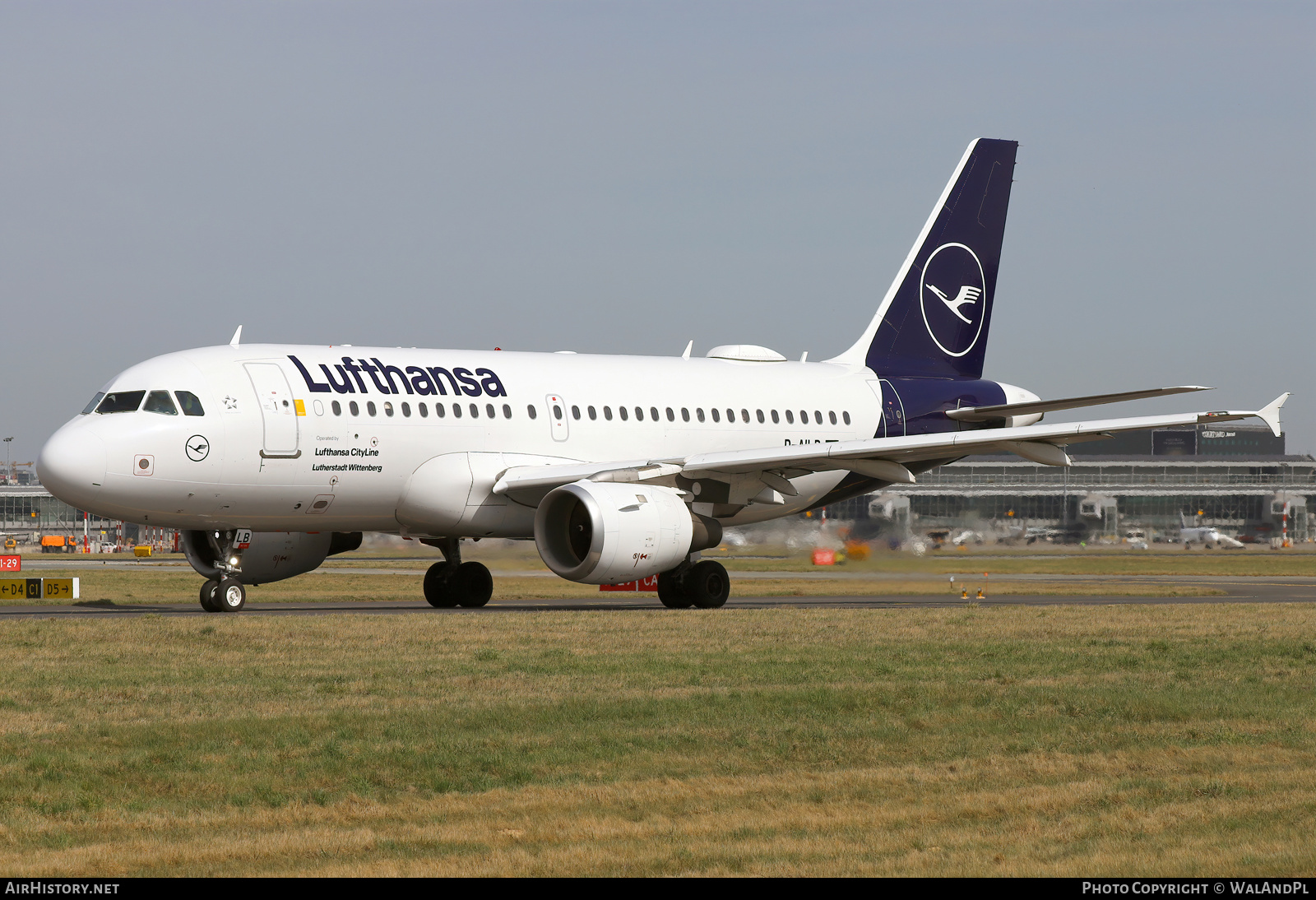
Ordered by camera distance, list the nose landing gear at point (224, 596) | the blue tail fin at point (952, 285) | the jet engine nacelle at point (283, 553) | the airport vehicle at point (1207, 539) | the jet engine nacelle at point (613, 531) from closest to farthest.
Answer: the jet engine nacelle at point (613, 531) < the nose landing gear at point (224, 596) < the jet engine nacelle at point (283, 553) < the blue tail fin at point (952, 285) < the airport vehicle at point (1207, 539)

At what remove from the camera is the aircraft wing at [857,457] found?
79.6 ft

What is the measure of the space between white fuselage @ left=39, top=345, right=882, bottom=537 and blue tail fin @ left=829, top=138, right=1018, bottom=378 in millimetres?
4013

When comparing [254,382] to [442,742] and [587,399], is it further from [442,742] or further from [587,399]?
[442,742]

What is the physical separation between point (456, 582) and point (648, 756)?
1681 centimetres

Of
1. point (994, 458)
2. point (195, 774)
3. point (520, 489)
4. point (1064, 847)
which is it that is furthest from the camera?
point (994, 458)

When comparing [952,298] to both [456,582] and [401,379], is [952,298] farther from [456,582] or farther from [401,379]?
[401,379]

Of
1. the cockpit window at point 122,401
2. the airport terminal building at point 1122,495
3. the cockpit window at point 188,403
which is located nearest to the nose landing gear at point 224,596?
the cockpit window at point 188,403

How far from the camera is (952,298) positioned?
1276 inches

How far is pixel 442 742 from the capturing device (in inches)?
438

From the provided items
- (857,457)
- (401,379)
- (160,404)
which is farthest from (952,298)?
(160,404)

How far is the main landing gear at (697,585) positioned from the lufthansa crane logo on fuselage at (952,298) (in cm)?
912

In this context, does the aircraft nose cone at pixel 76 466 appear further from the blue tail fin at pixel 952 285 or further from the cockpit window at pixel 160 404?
the blue tail fin at pixel 952 285
